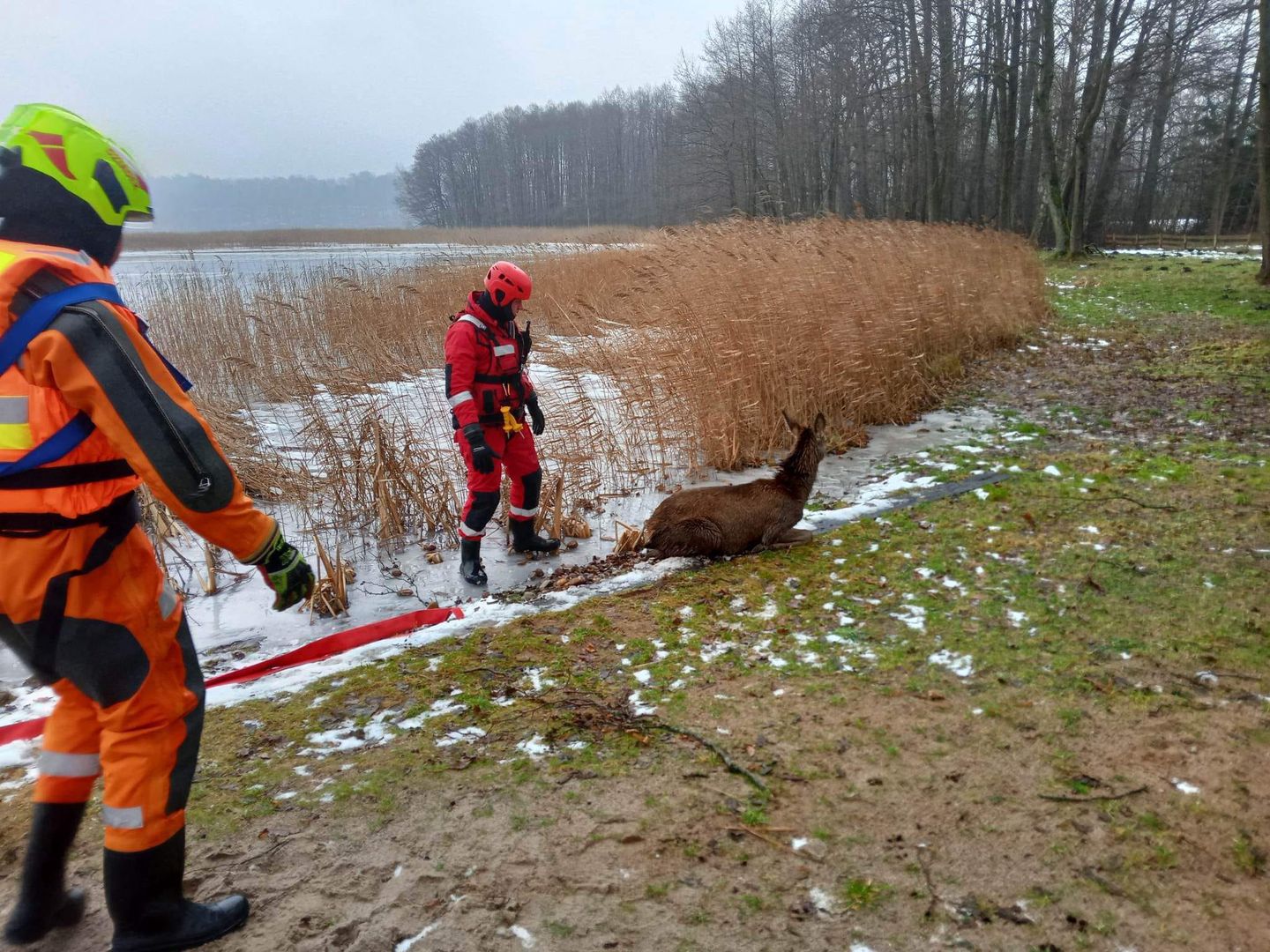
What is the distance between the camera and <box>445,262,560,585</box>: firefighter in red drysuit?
5270 millimetres

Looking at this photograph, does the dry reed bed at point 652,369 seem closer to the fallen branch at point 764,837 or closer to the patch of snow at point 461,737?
the patch of snow at point 461,737

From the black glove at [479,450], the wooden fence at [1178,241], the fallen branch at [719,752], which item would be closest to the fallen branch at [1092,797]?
the fallen branch at [719,752]

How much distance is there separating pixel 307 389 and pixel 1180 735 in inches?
283

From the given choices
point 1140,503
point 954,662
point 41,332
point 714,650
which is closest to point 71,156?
point 41,332

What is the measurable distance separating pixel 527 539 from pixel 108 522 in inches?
168

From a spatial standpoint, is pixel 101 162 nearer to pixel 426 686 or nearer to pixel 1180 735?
pixel 426 686

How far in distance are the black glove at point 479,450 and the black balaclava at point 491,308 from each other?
0.80 meters

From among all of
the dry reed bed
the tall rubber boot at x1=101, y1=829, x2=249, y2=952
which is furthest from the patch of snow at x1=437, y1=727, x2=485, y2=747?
the dry reed bed

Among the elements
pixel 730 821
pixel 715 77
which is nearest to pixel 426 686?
pixel 730 821

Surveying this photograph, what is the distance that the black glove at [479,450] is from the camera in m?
5.28

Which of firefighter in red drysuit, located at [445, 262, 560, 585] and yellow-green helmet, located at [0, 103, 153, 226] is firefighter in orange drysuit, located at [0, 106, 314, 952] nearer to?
yellow-green helmet, located at [0, 103, 153, 226]

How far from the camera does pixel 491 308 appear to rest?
210 inches

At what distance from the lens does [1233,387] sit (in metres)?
8.48

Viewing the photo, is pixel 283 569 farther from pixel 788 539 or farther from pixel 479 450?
pixel 788 539
